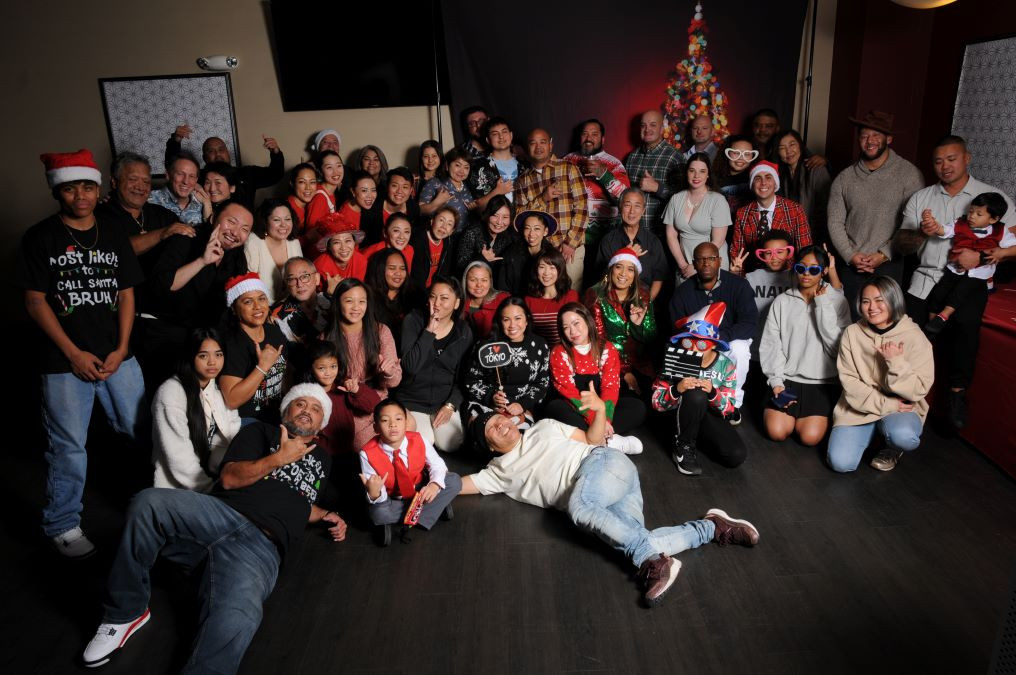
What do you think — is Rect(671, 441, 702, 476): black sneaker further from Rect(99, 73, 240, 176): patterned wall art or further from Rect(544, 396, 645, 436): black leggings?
Rect(99, 73, 240, 176): patterned wall art

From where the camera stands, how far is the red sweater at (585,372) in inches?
153

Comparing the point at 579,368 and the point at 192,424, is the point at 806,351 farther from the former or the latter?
the point at 192,424

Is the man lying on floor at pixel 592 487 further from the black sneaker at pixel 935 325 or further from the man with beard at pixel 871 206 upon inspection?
the man with beard at pixel 871 206

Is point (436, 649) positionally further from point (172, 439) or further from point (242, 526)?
point (172, 439)

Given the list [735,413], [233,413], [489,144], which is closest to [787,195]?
[735,413]

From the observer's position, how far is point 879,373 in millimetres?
3789

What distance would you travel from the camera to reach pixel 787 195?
5.18 meters

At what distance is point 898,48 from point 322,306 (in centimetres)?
478

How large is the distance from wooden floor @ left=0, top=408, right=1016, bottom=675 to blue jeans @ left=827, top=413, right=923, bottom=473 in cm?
12

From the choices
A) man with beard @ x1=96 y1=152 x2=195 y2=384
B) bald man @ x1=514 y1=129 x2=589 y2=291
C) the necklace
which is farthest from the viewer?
bald man @ x1=514 y1=129 x2=589 y2=291

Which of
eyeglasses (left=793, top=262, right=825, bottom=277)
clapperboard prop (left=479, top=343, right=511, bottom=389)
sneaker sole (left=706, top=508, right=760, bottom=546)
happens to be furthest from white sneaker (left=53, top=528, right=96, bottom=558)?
eyeglasses (left=793, top=262, right=825, bottom=277)

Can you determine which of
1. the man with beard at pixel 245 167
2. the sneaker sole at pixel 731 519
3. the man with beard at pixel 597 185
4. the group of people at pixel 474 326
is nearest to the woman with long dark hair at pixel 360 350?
the group of people at pixel 474 326

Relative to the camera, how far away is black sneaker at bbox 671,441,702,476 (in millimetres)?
3752

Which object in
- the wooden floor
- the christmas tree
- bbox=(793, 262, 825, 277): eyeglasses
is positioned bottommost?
the wooden floor
